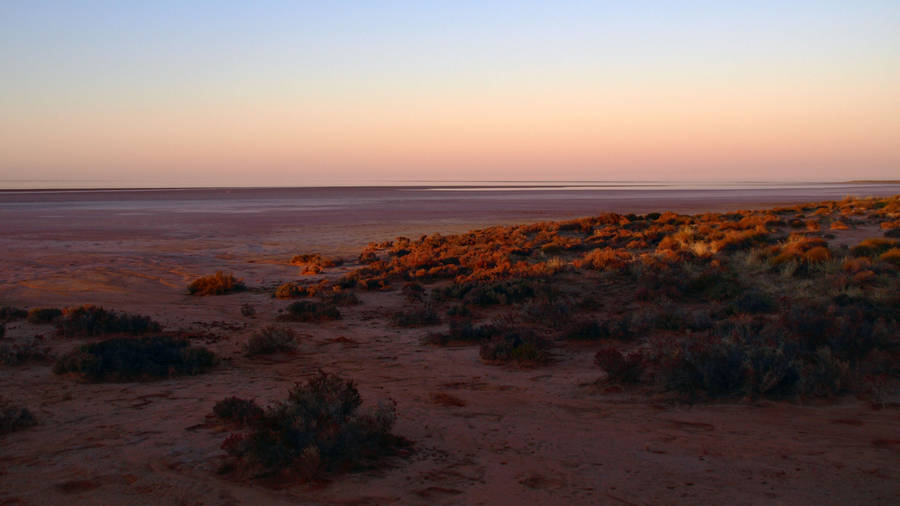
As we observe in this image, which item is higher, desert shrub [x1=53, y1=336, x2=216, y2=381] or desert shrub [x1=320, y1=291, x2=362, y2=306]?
desert shrub [x1=53, y1=336, x2=216, y2=381]

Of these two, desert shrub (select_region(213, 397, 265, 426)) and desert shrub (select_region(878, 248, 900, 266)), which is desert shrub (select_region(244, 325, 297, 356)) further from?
desert shrub (select_region(878, 248, 900, 266))

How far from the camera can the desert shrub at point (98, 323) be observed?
10261mm

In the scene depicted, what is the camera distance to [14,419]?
5.86 metres

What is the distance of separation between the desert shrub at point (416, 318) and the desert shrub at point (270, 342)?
2345 millimetres

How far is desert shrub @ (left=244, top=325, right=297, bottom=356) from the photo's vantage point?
9070 millimetres

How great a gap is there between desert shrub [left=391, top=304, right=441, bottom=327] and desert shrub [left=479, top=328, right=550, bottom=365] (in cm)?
234

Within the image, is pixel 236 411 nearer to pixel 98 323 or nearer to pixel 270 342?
pixel 270 342

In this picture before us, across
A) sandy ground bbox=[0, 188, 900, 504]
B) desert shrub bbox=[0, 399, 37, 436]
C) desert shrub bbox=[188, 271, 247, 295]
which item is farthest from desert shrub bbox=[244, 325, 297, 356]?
desert shrub bbox=[188, 271, 247, 295]

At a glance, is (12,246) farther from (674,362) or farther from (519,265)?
(674,362)

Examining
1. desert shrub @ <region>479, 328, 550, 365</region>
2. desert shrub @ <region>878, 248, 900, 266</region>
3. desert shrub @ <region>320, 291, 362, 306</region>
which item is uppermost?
desert shrub @ <region>878, 248, 900, 266</region>

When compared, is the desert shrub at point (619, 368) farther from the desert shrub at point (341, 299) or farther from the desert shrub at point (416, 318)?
the desert shrub at point (341, 299)

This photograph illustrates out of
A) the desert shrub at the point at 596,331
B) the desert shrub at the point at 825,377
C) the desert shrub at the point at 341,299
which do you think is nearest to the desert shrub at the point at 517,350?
the desert shrub at the point at 596,331

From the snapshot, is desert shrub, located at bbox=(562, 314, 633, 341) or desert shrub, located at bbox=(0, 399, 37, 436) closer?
desert shrub, located at bbox=(0, 399, 37, 436)

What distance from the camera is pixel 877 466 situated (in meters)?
4.87
